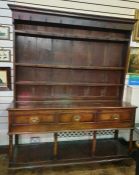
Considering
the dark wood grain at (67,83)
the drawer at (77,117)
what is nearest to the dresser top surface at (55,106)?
the dark wood grain at (67,83)

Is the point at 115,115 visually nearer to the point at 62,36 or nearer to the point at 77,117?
the point at 77,117

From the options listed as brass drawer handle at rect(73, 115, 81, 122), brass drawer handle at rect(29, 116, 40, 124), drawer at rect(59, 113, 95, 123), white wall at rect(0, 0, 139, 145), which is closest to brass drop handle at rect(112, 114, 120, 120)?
drawer at rect(59, 113, 95, 123)

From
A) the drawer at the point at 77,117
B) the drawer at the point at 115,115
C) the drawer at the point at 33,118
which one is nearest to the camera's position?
the drawer at the point at 33,118

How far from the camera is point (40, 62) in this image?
2.53m

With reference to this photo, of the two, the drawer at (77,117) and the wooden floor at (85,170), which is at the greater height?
the drawer at (77,117)

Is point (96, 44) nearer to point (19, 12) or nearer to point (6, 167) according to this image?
point (19, 12)

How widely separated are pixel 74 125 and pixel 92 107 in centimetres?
33

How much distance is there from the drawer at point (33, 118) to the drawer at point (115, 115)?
25.1 inches

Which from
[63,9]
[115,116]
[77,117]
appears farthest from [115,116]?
[63,9]

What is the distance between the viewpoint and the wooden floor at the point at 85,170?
2.27 metres

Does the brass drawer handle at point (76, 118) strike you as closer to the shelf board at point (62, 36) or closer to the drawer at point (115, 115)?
the drawer at point (115, 115)

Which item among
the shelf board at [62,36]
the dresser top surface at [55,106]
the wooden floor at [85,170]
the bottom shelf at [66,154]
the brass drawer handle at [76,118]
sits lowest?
the wooden floor at [85,170]

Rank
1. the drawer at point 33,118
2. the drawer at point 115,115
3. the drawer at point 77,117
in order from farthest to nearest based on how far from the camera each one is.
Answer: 1. the drawer at point 115,115
2. the drawer at point 77,117
3. the drawer at point 33,118

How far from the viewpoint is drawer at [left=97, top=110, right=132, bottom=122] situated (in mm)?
2344
